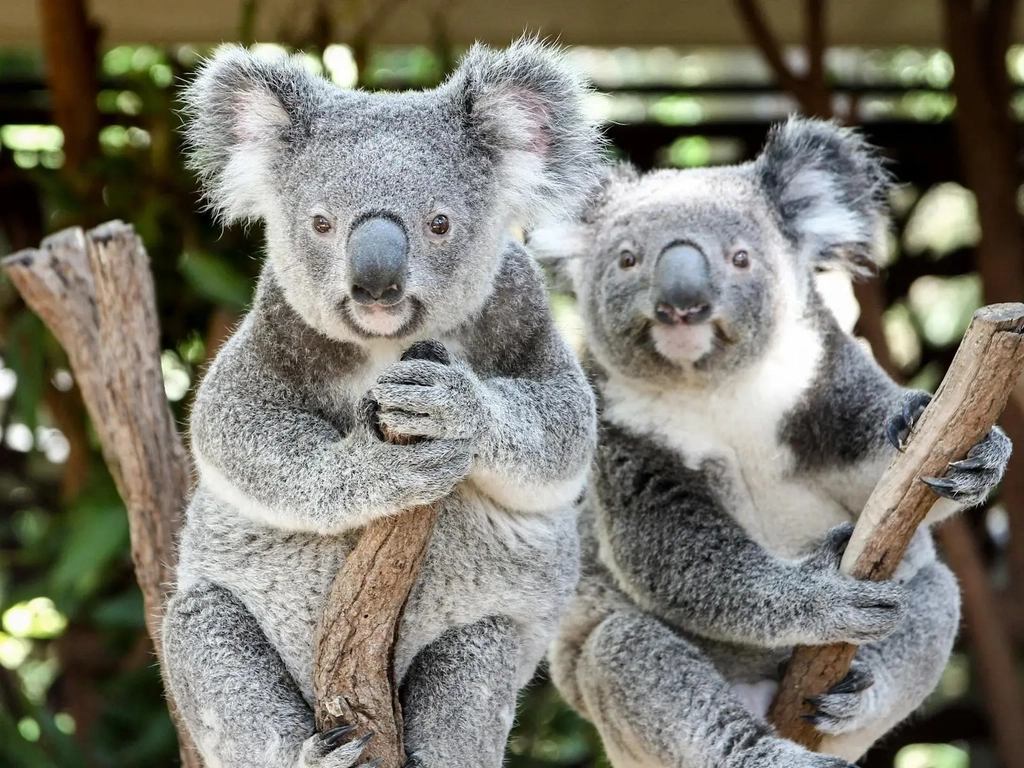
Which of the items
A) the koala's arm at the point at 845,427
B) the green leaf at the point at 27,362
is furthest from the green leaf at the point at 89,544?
the koala's arm at the point at 845,427

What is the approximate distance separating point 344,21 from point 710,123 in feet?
6.44

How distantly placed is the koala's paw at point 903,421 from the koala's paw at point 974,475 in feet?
0.50

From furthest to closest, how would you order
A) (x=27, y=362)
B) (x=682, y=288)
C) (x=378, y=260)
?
1. (x=27, y=362)
2. (x=682, y=288)
3. (x=378, y=260)

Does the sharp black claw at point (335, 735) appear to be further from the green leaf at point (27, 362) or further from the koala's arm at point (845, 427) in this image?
the green leaf at point (27, 362)

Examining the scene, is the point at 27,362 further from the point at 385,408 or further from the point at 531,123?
the point at 385,408

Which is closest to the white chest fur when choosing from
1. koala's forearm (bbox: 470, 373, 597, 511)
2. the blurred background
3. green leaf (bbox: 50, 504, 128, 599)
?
koala's forearm (bbox: 470, 373, 597, 511)

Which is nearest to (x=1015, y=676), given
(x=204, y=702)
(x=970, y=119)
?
(x=970, y=119)

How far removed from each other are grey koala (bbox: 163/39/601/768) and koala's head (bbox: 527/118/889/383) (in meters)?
0.53

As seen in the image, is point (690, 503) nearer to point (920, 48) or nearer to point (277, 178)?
point (277, 178)

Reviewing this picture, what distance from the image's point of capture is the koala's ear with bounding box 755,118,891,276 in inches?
137

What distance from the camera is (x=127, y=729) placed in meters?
5.69

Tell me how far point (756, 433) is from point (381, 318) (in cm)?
136

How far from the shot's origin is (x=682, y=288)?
3.10 metres

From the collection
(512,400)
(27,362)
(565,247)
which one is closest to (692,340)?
(565,247)
